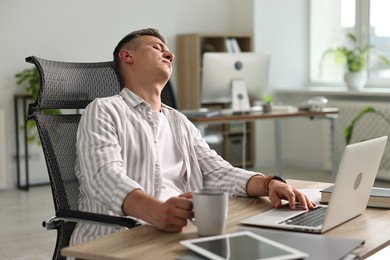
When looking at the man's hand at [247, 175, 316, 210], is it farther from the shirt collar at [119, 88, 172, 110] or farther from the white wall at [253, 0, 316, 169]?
the white wall at [253, 0, 316, 169]

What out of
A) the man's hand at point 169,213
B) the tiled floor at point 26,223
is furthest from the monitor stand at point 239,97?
the man's hand at point 169,213

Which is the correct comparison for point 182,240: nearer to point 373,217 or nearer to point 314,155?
point 373,217

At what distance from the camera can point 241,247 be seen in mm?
1340

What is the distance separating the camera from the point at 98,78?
2283mm

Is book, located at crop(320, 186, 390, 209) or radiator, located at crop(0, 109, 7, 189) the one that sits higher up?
book, located at crop(320, 186, 390, 209)

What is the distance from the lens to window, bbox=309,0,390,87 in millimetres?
6461

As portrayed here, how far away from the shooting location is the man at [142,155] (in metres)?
1.75

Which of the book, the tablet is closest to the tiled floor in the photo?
the book

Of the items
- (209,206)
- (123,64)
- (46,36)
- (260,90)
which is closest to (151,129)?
(123,64)

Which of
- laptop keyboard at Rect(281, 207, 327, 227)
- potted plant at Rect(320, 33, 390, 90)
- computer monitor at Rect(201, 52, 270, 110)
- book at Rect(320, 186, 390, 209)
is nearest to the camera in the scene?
laptop keyboard at Rect(281, 207, 327, 227)

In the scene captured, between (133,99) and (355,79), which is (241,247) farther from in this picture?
(355,79)

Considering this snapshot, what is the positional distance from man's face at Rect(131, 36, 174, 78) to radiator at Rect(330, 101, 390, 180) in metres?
4.25

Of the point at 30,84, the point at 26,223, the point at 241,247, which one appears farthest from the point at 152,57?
the point at 30,84

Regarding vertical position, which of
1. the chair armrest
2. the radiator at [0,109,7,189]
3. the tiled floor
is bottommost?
the tiled floor
